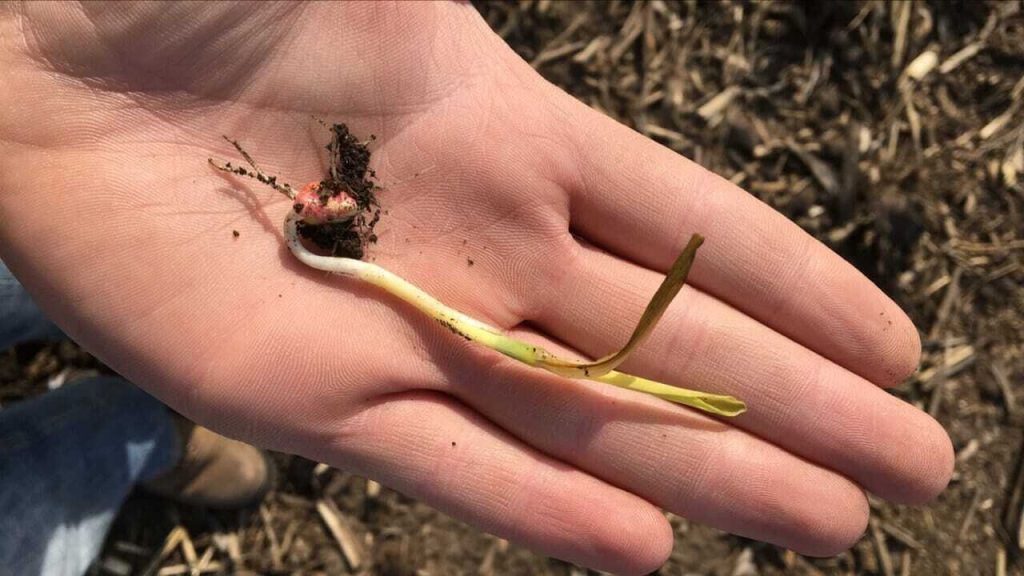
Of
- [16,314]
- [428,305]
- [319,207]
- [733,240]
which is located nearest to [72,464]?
[16,314]

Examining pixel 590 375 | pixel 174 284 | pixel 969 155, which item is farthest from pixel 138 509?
pixel 969 155

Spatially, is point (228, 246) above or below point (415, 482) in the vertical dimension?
above

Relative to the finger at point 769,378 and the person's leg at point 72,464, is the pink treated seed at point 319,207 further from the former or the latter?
the person's leg at point 72,464

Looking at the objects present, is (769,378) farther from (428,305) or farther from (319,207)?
(319,207)

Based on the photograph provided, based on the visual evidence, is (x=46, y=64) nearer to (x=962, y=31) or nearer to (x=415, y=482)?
(x=415, y=482)

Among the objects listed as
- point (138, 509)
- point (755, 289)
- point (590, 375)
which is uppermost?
point (755, 289)
